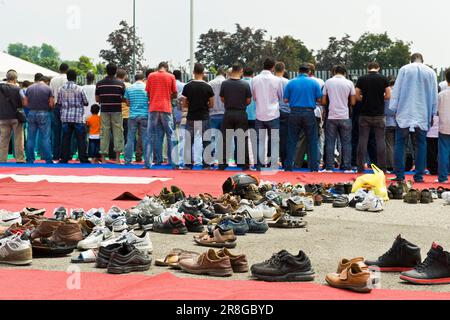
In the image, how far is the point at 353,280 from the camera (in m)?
4.79

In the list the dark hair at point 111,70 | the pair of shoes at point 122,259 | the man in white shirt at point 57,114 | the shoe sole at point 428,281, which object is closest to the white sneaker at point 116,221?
the pair of shoes at point 122,259

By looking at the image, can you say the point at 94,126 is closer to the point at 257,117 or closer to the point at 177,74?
the point at 177,74

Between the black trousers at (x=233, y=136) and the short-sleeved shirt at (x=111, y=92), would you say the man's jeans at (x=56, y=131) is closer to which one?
the short-sleeved shirt at (x=111, y=92)

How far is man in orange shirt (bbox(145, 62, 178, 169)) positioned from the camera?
1488cm

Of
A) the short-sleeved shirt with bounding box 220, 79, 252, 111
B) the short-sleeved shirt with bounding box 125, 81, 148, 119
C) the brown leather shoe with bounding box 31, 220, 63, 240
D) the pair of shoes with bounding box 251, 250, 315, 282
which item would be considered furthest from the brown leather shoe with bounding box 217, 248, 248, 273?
the short-sleeved shirt with bounding box 125, 81, 148, 119

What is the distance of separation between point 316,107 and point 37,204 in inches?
281

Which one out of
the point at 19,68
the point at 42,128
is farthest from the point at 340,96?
the point at 19,68

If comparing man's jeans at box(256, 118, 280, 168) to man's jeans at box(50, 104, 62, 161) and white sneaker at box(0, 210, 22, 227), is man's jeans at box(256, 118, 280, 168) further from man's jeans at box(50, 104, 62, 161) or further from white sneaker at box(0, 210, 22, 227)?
white sneaker at box(0, 210, 22, 227)

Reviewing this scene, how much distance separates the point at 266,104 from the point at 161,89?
6.80 ft

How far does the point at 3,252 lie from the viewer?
18.5ft

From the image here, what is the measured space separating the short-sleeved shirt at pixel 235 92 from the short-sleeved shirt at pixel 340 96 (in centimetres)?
156

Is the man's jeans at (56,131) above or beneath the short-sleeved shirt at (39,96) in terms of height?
beneath

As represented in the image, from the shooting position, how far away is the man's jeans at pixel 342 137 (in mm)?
14344

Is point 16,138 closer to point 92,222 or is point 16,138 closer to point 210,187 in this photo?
point 210,187
